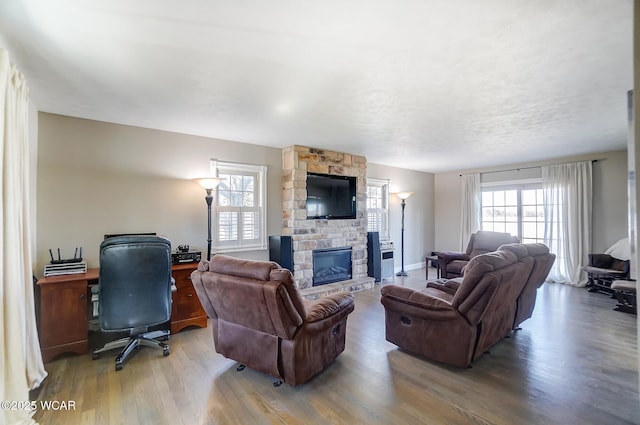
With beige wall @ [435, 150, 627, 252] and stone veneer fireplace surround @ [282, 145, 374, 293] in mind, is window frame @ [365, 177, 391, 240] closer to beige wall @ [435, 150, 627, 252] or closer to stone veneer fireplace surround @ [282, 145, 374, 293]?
stone veneer fireplace surround @ [282, 145, 374, 293]

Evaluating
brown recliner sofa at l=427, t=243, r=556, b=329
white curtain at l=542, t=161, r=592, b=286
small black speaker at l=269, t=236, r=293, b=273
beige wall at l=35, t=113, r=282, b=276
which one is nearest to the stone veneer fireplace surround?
small black speaker at l=269, t=236, r=293, b=273

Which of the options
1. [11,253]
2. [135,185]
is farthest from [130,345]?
[135,185]

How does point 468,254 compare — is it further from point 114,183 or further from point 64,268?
point 64,268

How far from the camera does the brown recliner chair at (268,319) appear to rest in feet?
6.89

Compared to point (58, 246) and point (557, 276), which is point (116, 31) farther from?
point (557, 276)

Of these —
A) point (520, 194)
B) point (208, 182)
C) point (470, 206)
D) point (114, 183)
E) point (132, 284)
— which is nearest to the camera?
point (132, 284)

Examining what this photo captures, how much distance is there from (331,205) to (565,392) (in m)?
3.75

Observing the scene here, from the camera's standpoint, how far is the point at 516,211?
253 inches

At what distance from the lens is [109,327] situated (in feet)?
8.32

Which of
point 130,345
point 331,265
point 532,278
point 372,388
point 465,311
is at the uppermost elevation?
point 532,278

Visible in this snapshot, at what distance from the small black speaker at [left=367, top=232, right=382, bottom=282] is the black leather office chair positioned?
3.89m

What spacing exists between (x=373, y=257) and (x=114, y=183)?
438 centimetres

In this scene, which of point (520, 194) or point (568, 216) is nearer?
point (568, 216)

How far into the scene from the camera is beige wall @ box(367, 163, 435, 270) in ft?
22.4
